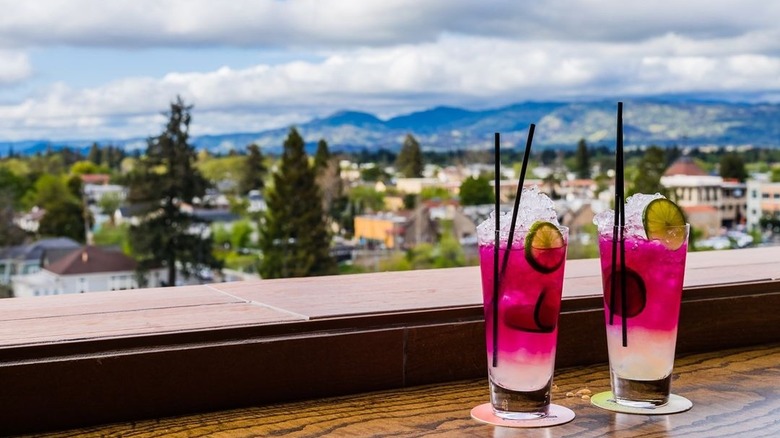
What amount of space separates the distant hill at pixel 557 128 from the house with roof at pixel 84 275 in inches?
125

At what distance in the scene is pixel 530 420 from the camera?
981mm

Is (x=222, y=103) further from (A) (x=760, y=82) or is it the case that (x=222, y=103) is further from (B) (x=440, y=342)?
(B) (x=440, y=342)

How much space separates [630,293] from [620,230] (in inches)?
2.6

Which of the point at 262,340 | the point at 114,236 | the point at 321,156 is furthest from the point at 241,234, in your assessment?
the point at 262,340

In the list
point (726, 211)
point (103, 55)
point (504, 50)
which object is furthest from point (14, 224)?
point (504, 50)

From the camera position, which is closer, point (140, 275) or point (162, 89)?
point (140, 275)

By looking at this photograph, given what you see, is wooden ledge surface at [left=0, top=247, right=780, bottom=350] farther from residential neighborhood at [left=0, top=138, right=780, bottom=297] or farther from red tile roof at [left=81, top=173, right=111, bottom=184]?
red tile roof at [left=81, top=173, right=111, bottom=184]

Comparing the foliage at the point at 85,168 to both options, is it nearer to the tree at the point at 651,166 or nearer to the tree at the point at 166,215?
the tree at the point at 166,215

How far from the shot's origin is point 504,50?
38688 mm

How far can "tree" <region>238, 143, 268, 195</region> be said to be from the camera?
25359 millimetres

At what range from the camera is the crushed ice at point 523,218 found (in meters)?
0.94

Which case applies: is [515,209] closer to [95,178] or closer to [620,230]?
[620,230]

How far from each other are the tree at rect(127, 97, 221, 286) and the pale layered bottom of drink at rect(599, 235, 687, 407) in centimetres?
2277

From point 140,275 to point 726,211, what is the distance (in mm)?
14343
